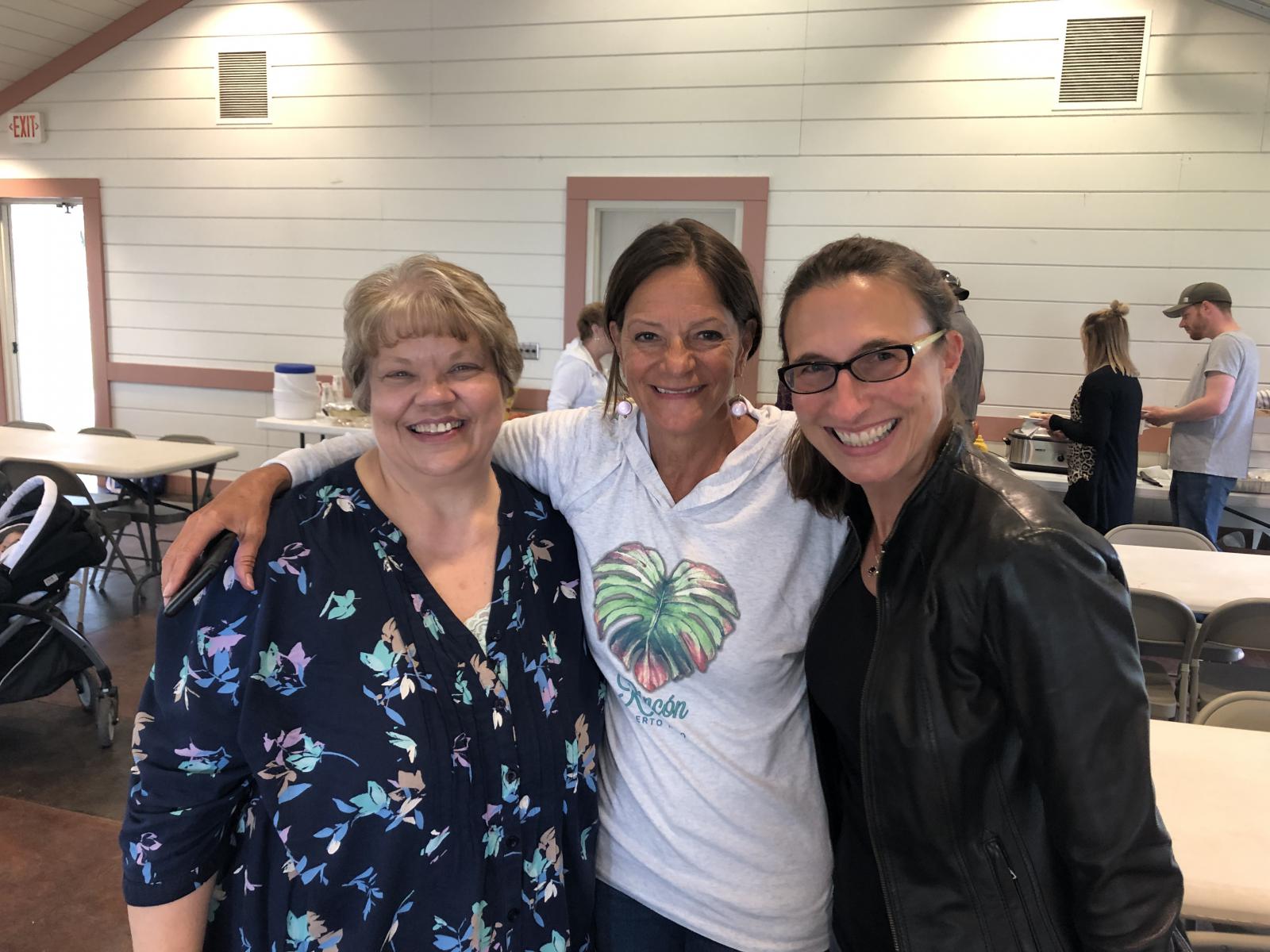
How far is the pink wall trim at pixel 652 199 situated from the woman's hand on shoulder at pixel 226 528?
4.45 m

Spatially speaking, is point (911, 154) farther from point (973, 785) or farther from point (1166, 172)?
point (973, 785)

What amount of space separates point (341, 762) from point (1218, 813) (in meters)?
1.57

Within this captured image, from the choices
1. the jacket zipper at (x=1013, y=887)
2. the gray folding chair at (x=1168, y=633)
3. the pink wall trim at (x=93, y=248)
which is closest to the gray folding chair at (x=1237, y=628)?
the gray folding chair at (x=1168, y=633)

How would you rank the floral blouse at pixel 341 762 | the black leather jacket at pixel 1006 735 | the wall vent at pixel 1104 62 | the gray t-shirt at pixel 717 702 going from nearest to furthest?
the black leather jacket at pixel 1006 735 → the floral blouse at pixel 341 762 → the gray t-shirt at pixel 717 702 → the wall vent at pixel 1104 62

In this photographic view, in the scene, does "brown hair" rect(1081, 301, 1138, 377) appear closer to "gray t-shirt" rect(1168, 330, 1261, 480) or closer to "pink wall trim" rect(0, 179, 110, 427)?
"gray t-shirt" rect(1168, 330, 1261, 480)

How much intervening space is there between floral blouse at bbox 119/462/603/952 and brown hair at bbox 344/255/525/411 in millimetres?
227

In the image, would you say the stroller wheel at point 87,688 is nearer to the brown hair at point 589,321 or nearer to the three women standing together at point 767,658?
the three women standing together at point 767,658

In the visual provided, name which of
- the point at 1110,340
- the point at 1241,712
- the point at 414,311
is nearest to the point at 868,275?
the point at 414,311

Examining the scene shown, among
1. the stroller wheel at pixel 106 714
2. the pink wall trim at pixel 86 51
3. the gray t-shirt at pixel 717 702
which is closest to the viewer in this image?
the gray t-shirt at pixel 717 702

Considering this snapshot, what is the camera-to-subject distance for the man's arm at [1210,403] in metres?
4.48

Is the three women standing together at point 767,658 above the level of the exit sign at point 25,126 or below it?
below

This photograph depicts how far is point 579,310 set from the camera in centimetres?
597

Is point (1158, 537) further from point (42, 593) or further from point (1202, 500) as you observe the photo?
point (42, 593)

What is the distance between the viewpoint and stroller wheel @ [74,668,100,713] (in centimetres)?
330
